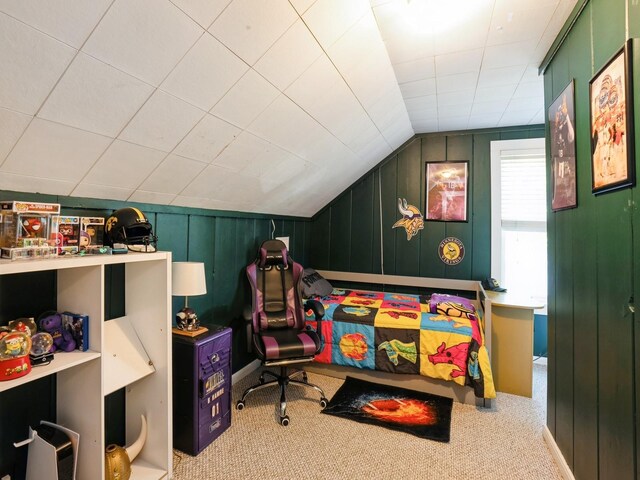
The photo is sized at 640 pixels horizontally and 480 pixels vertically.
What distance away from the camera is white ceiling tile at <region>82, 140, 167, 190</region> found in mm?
1557

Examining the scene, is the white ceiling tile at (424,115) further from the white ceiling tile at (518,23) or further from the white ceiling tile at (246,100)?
the white ceiling tile at (246,100)

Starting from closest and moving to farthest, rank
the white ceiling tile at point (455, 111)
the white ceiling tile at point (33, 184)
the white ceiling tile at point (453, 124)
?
the white ceiling tile at point (33, 184), the white ceiling tile at point (455, 111), the white ceiling tile at point (453, 124)

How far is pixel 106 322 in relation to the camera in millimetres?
1773

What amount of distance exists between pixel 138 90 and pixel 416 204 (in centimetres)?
320

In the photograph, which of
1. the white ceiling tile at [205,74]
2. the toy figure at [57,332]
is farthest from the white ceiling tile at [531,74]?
the toy figure at [57,332]

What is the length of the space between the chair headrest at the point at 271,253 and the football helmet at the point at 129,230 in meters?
1.25

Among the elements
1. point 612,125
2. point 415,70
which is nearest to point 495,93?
point 415,70

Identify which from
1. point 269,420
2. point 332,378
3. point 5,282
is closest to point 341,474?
point 269,420

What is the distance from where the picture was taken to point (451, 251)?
374 centimetres

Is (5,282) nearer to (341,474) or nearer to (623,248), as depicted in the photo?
(341,474)

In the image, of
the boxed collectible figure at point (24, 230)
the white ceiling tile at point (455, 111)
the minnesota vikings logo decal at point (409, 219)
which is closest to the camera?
the boxed collectible figure at point (24, 230)

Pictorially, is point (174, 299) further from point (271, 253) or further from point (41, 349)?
point (41, 349)

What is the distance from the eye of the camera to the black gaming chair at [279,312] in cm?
247

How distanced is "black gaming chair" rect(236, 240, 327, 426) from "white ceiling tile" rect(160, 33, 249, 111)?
155 cm
